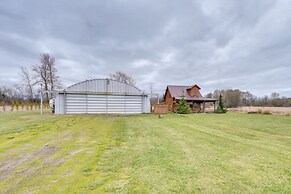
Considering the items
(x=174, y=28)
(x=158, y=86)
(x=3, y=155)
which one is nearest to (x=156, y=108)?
(x=174, y=28)

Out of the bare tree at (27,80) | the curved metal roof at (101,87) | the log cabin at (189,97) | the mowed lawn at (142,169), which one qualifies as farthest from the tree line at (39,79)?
the mowed lawn at (142,169)

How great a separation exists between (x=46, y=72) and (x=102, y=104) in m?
20.0

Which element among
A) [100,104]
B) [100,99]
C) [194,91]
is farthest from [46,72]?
[194,91]

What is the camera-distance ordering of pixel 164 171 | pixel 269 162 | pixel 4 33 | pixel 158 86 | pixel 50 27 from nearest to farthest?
pixel 164 171
pixel 269 162
pixel 50 27
pixel 4 33
pixel 158 86

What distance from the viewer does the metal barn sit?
18109 millimetres

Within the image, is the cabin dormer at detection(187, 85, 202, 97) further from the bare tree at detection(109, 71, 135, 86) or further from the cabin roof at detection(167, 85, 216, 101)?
the bare tree at detection(109, 71, 135, 86)

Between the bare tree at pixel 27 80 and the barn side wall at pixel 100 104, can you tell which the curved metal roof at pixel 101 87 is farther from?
the bare tree at pixel 27 80

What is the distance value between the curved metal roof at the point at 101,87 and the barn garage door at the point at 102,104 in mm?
687

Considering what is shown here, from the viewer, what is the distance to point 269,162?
3.84 meters

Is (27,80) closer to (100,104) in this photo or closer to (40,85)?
(40,85)

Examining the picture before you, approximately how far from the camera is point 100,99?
19.2 m

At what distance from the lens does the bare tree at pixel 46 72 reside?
99.8 ft

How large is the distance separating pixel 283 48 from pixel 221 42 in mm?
8307

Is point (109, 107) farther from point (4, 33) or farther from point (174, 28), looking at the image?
point (4, 33)
